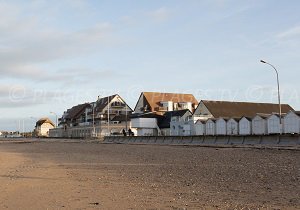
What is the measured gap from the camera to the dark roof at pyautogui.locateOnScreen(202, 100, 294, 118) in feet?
313

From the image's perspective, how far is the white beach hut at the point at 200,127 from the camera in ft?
264

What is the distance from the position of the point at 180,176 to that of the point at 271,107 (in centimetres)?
9600

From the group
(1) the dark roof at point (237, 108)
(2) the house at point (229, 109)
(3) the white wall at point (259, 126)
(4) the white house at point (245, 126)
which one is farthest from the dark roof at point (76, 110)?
(3) the white wall at point (259, 126)

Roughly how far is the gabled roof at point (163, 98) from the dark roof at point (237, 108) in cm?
2684

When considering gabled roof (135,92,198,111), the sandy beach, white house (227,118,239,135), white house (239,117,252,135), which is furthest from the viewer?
gabled roof (135,92,198,111)

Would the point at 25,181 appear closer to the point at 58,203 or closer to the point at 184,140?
the point at 58,203

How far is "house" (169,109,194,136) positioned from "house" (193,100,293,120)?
274cm

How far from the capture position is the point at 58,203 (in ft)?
38.3

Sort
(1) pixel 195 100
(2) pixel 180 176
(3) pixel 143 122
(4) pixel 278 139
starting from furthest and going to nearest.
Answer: (1) pixel 195 100
(3) pixel 143 122
(4) pixel 278 139
(2) pixel 180 176

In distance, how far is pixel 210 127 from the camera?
78688 mm

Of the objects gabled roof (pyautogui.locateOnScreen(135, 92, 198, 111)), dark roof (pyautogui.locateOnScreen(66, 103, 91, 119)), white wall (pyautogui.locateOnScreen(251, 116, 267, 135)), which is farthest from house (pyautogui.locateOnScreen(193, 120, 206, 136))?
dark roof (pyautogui.locateOnScreen(66, 103, 91, 119))

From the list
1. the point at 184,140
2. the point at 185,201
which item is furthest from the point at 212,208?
the point at 184,140

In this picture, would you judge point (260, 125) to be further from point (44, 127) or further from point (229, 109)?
point (44, 127)

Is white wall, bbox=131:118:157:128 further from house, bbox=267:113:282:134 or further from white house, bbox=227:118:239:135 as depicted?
house, bbox=267:113:282:134
